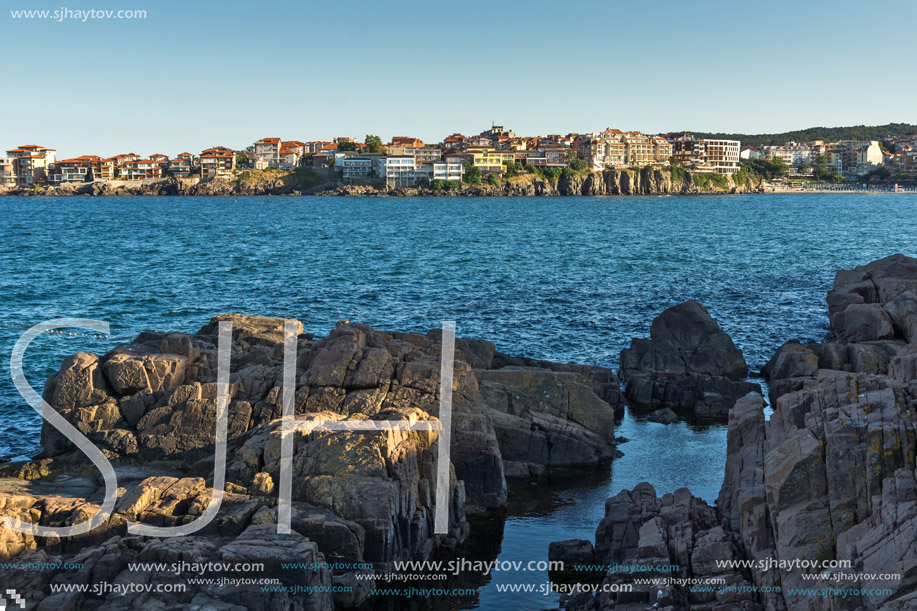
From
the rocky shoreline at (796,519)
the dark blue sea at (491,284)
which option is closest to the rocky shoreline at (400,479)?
the rocky shoreline at (796,519)

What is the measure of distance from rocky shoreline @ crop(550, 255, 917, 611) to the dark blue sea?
7.76 feet

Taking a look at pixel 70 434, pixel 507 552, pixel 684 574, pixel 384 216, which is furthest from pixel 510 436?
pixel 384 216

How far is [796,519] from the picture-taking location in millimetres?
12828

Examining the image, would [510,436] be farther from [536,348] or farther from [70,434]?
[536,348]

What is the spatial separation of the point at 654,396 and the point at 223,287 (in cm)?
3507

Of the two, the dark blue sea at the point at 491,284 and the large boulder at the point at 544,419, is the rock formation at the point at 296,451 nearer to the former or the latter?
the large boulder at the point at 544,419

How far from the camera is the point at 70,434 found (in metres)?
20.5

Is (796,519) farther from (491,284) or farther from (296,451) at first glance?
(491,284)

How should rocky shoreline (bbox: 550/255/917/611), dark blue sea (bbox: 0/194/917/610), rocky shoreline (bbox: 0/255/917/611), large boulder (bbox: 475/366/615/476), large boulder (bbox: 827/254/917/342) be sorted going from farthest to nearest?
1. large boulder (bbox: 827/254/917/342)
2. dark blue sea (bbox: 0/194/917/610)
3. large boulder (bbox: 475/366/615/476)
4. rocky shoreline (bbox: 0/255/917/611)
5. rocky shoreline (bbox: 550/255/917/611)

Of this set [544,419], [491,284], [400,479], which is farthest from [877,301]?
[400,479]

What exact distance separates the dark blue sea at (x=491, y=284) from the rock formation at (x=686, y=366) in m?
1.95

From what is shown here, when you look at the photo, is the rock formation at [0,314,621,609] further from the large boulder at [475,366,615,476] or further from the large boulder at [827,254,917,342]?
the large boulder at [827,254,917,342]

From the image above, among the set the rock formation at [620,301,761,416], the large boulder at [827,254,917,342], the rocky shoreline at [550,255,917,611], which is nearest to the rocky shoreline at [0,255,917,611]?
the rocky shoreline at [550,255,917,611]

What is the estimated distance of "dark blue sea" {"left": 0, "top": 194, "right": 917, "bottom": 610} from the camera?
948 inches
